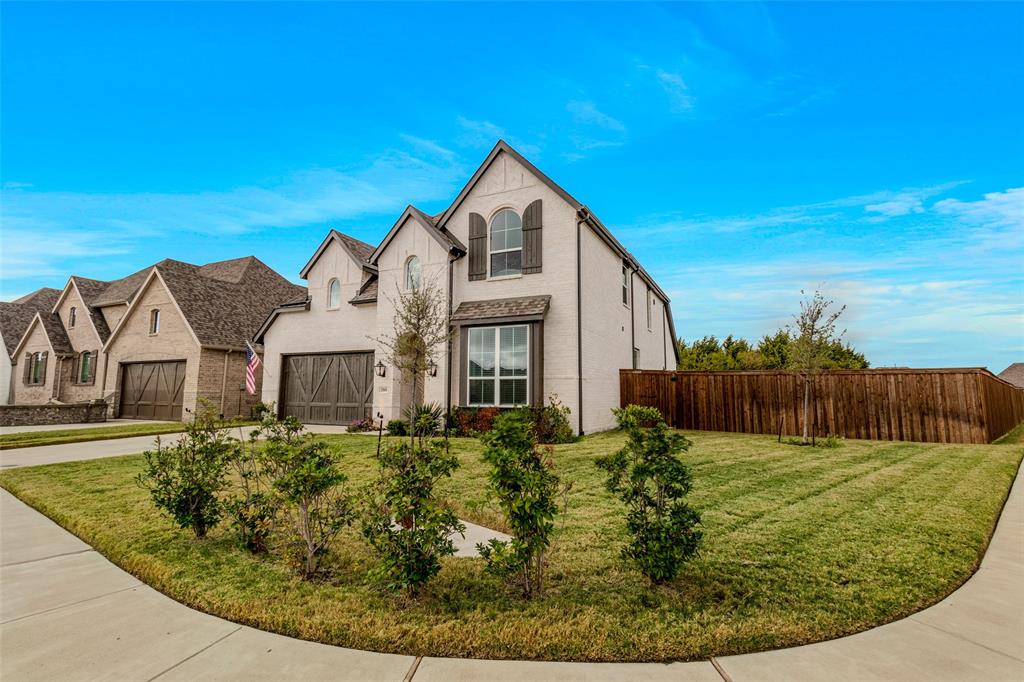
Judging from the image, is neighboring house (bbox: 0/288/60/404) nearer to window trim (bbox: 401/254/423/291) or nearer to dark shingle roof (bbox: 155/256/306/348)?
dark shingle roof (bbox: 155/256/306/348)

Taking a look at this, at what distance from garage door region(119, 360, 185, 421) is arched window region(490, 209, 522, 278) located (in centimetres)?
1725

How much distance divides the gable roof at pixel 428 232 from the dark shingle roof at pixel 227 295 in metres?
11.5

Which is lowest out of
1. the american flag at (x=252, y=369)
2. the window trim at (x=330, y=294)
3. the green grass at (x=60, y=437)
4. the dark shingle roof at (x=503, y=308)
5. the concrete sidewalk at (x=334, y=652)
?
the green grass at (x=60, y=437)

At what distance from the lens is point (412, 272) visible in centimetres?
1581

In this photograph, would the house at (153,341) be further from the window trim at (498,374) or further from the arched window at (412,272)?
the window trim at (498,374)

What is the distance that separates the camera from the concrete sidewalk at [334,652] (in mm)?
2568

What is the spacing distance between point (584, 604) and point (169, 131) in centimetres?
1686

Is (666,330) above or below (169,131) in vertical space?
below

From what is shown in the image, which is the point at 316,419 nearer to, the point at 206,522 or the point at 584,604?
the point at 206,522

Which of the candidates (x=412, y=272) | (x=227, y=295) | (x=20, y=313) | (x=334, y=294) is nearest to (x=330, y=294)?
(x=334, y=294)

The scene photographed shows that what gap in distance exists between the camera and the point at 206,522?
16.2ft

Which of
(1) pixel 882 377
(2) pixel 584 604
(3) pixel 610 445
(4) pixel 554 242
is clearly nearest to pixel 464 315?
(4) pixel 554 242

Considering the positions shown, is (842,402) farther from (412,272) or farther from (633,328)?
(412,272)

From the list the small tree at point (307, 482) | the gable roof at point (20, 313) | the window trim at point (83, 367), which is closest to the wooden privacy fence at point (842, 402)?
the small tree at point (307, 482)
